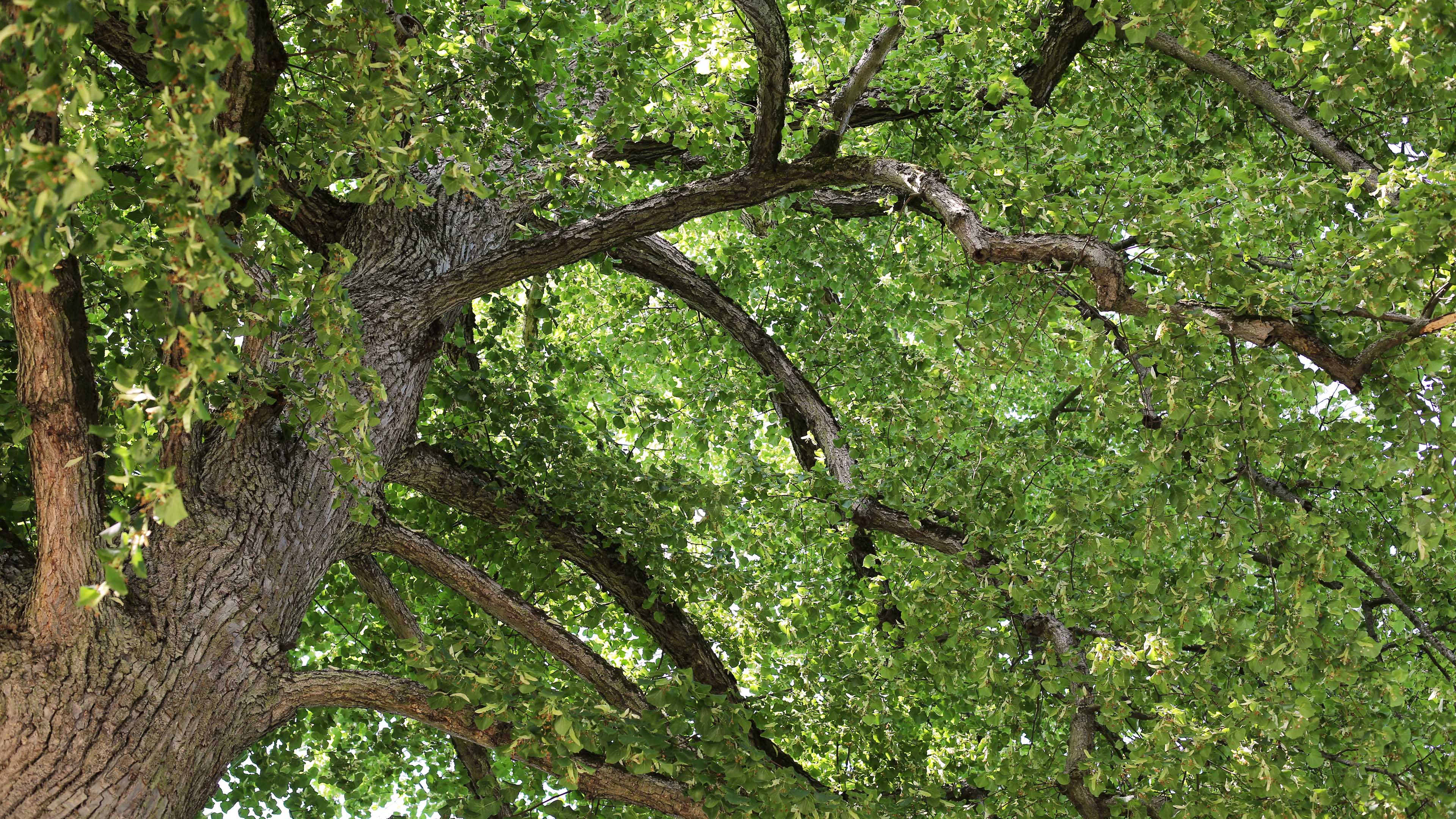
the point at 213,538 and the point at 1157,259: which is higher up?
the point at 1157,259

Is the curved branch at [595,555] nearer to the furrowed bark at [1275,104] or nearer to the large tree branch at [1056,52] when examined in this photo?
the large tree branch at [1056,52]

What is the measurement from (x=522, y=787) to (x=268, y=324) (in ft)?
9.12

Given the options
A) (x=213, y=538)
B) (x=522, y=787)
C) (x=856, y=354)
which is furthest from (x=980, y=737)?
(x=213, y=538)

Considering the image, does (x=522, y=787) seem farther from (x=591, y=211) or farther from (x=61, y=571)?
(x=591, y=211)

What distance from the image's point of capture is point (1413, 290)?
151 inches

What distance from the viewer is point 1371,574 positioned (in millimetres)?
5277

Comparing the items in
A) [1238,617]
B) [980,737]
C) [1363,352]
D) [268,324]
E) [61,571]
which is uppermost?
[980,737]

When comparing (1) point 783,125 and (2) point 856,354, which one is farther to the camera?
(2) point 856,354

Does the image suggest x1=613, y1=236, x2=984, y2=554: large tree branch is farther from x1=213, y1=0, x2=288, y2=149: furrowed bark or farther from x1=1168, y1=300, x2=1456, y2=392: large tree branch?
x1=213, y1=0, x2=288, y2=149: furrowed bark

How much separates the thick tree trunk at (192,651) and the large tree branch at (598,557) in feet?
3.47

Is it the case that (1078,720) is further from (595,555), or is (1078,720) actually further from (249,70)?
(249,70)

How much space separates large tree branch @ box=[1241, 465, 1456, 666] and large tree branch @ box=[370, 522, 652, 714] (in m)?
3.05

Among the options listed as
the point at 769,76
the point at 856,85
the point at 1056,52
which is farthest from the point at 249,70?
the point at 1056,52

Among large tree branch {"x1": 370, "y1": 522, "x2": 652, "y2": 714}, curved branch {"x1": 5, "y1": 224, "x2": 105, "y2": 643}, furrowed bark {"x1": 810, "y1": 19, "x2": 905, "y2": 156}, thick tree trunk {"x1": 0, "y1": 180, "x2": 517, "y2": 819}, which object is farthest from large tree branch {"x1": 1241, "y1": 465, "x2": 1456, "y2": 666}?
curved branch {"x1": 5, "y1": 224, "x2": 105, "y2": 643}
